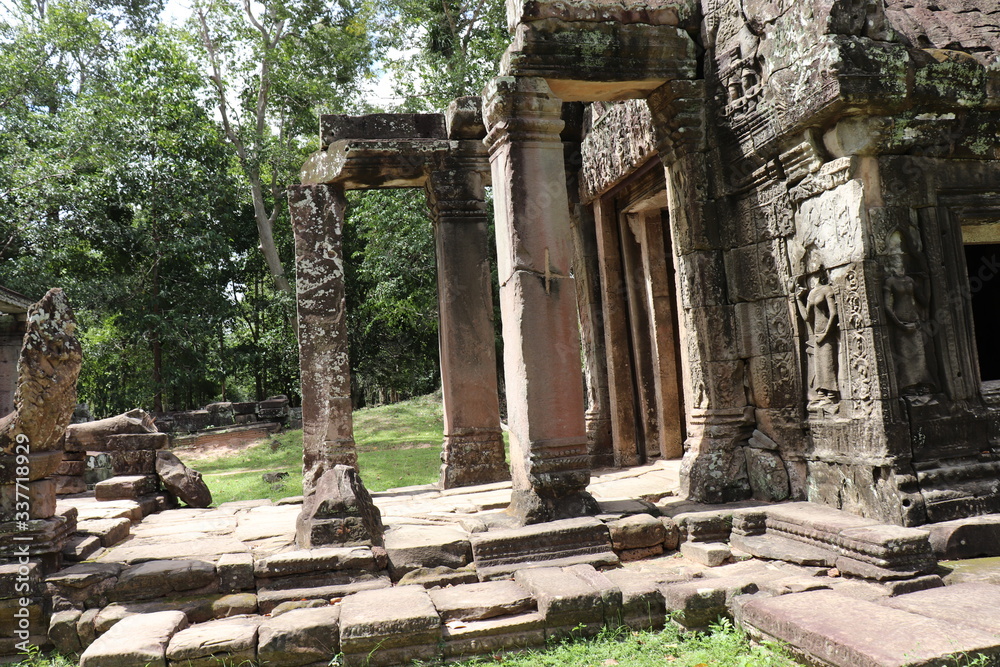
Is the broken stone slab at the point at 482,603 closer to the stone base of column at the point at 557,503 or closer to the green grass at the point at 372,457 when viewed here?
the stone base of column at the point at 557,503

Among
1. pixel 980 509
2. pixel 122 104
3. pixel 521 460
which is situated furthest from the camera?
pixel 122 104

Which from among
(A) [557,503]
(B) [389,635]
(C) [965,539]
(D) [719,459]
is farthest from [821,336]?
(B) [389,635]

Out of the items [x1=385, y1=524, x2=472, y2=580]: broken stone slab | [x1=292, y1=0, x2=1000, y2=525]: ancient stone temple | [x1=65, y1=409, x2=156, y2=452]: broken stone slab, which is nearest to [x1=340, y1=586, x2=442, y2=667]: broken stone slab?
[x1=385, y1=524, x2=472, y2=580]: broken stone slab

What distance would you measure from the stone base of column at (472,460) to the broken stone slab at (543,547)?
9.46 ft

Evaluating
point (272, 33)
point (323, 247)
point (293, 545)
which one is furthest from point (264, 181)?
point (293, 545)

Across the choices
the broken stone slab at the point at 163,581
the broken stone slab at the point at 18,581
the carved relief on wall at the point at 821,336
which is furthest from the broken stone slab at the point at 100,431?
the carved relief on wall at the point at 821,336

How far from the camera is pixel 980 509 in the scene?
4922 millimetres

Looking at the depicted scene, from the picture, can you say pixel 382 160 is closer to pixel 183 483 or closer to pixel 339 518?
pixel 339 518

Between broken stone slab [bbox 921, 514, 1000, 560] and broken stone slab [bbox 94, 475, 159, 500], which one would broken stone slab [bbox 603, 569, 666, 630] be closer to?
broken stone slab [bbox 921, 514, 1000, 560]

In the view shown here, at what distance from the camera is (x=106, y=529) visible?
5883 mm

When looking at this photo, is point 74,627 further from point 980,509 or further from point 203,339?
point 203,339

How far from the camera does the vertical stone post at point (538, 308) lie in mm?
5555

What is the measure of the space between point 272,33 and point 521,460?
63.3ft

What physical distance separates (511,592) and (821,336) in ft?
9.82
